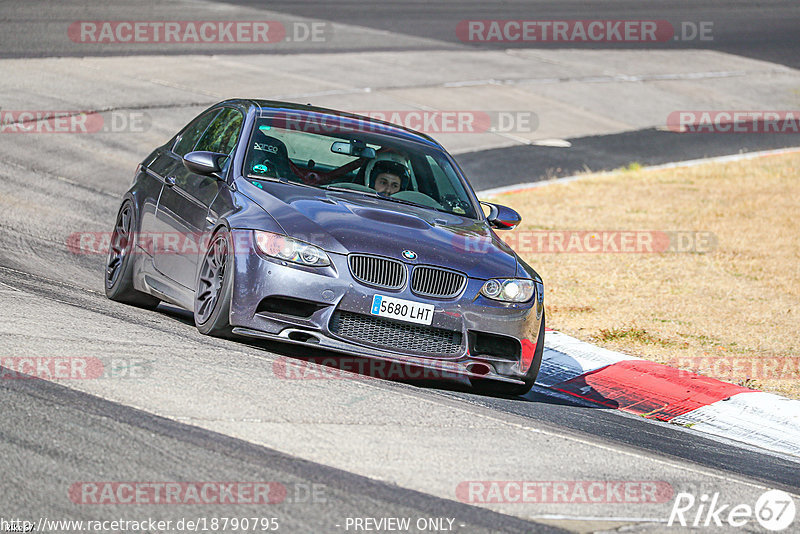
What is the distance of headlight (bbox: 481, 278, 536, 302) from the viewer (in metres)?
7.41

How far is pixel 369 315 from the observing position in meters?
7.04

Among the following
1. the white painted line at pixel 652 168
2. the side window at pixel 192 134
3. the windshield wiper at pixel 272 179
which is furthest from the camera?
the white painted line at pixel 652 168

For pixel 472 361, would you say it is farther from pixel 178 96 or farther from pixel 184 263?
pixel 178 96

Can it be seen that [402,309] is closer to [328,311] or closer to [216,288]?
[328,311]

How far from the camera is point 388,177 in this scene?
8.61 m

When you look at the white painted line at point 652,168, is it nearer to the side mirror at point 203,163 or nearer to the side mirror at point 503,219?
the side mirror at point 503,219

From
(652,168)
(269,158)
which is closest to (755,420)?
(269,158)

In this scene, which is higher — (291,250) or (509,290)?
(291,250)

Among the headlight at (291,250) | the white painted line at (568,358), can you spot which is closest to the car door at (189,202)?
the headlight at (291,250)

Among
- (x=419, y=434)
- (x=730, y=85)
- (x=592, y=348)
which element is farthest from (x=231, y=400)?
(x=730, y=85)

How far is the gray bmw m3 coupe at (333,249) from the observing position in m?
7.05

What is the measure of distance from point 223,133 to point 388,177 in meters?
1.31

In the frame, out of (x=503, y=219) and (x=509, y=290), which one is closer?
(x=509, y=290)

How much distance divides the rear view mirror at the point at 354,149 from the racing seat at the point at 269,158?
0.37 m
